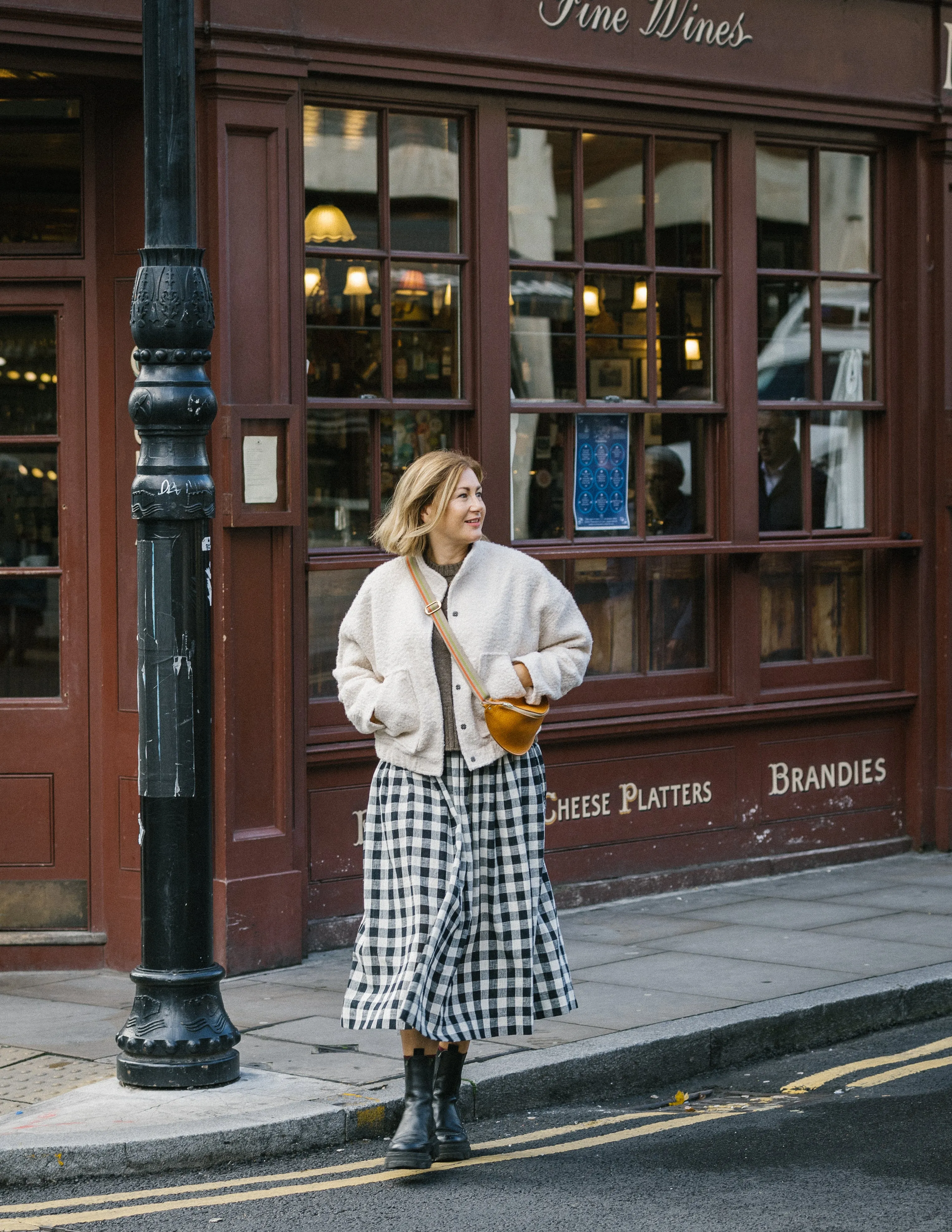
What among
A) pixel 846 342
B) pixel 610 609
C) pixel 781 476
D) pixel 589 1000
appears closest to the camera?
pixel 589 1000

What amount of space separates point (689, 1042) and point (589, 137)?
483 centimetres

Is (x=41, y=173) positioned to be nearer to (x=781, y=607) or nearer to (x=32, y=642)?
(x=32, y=642)

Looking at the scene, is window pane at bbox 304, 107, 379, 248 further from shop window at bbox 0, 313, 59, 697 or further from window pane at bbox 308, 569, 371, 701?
window pane at bbox 308, 569, 371, 701

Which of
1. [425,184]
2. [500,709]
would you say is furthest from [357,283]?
[500,709]

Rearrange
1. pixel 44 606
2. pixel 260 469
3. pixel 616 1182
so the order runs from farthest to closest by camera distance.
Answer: pixel 44 606 < pixel 260 469 < pixel 616 1182

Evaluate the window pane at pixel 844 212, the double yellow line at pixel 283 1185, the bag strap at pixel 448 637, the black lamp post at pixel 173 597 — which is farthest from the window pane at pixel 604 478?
the double yellow line at pixel 283 1185

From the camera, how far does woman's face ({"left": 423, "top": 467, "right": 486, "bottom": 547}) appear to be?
5762mm

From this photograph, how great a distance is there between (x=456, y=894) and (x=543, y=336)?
446 centimetres

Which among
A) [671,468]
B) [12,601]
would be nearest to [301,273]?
[12,601]

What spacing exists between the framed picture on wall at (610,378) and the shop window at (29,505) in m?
2.78

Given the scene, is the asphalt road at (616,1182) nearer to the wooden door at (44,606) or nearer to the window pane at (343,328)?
the wooden door at (44,606)

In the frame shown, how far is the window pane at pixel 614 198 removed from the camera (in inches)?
378

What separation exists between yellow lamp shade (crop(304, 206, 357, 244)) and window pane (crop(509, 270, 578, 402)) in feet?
3.07

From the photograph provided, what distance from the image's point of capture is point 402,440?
900cm
